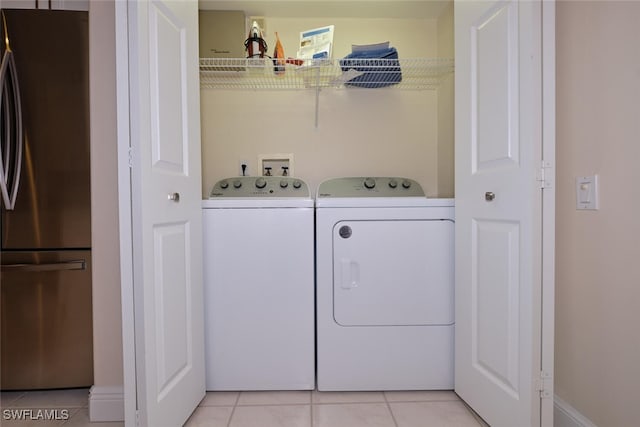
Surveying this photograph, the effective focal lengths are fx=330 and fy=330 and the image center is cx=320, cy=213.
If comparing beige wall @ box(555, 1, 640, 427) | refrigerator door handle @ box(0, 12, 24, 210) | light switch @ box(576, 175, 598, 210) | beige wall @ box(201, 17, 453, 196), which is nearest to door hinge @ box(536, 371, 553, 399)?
beige wall @ box(555, 1, 640, 427)

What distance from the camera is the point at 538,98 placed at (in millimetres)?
1029

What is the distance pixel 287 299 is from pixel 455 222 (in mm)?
825

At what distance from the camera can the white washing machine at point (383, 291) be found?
1.48 meters

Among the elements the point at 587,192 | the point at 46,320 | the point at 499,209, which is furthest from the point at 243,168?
the point at 587,192

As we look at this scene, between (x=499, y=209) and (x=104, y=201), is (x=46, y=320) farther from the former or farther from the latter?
(x=499, y=209)

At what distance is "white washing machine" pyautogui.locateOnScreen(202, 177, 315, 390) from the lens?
1483 mm

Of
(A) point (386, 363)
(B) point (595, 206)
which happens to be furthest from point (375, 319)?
(B) point (595, 206)

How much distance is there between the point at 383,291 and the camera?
1.49 meters

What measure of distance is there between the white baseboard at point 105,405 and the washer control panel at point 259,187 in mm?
1013

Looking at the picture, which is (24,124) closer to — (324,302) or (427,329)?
(324,302)

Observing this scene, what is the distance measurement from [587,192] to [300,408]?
136 cm

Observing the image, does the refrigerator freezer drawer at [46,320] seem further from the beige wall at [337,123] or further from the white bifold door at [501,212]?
the white bifold door at [501,212]

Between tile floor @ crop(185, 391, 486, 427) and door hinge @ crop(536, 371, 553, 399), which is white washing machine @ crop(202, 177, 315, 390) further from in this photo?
door hinge @ crop(536, 371, 553, 399)

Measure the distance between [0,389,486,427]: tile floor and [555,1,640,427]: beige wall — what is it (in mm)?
467
